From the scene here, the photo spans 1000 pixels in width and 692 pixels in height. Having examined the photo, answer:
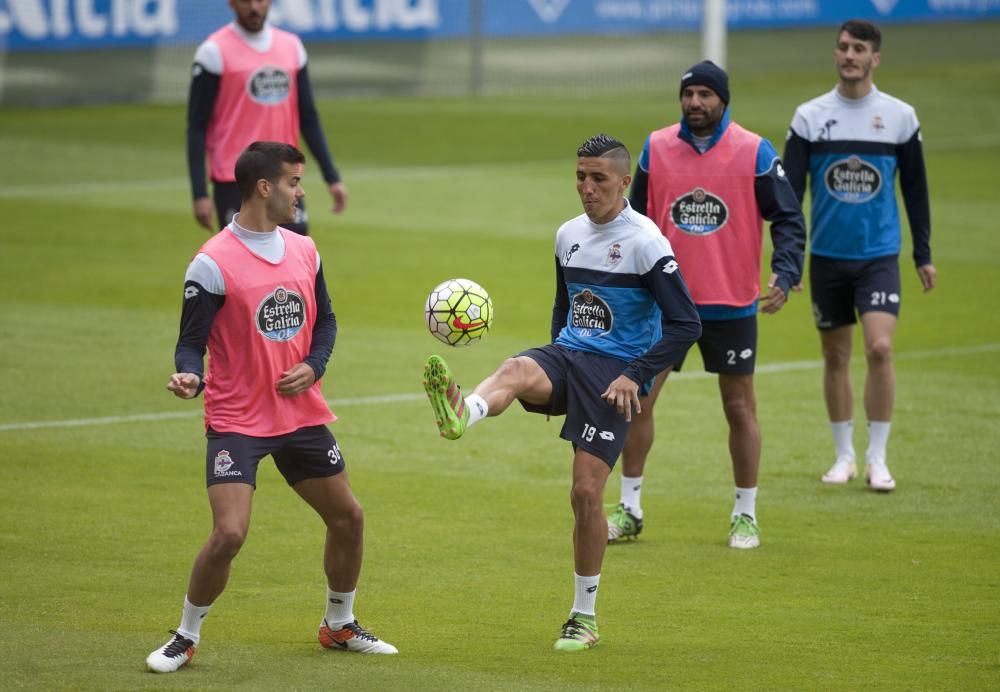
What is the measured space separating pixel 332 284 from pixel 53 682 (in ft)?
37.8

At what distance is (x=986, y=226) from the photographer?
874 inches

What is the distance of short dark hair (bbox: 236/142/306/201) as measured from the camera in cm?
740

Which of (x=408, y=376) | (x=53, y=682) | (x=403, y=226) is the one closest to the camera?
(x=53, y=682)

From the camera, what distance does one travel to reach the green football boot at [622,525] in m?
9.91

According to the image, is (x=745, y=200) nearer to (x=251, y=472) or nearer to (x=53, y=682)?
(x=251, y=472)

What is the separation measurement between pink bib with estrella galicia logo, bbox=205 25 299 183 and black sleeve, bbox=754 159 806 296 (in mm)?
4611

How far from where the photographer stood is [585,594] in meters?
7.80

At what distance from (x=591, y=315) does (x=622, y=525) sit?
2.16 meters

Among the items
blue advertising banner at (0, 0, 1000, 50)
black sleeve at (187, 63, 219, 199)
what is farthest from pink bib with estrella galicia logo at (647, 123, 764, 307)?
blue advertising banner at (0, 0, 1000, 50)

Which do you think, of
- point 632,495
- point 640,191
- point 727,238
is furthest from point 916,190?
point 632,495

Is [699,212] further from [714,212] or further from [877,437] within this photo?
[877,437]

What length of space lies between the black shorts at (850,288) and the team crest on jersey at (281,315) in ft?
16.0

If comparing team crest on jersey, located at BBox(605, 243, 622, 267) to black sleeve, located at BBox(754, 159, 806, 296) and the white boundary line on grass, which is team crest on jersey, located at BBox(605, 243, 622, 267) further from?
the white boundary line on grass

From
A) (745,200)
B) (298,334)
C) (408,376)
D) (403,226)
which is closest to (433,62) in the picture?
(403,226)
